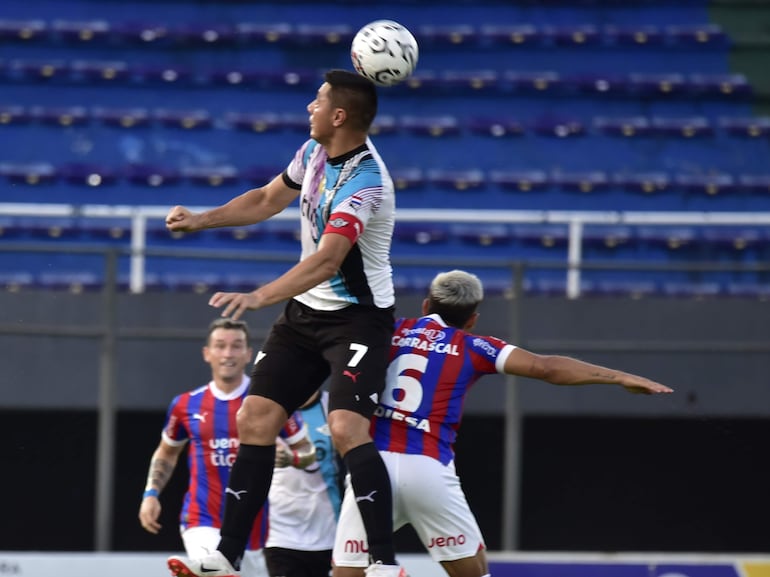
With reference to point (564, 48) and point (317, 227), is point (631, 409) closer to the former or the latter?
point (317, 227)

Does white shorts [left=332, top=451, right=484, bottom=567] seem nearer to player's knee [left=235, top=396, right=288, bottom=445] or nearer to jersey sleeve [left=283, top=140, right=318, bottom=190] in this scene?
player's knee [left=235, top=396, right=288, bottom=445]

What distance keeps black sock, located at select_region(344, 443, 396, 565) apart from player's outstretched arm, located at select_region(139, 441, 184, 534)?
2.15 m

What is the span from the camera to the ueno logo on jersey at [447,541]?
17.0ft

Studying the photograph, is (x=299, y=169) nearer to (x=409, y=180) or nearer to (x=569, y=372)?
(x=569, y=372)

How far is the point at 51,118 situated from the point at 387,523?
24.4ft

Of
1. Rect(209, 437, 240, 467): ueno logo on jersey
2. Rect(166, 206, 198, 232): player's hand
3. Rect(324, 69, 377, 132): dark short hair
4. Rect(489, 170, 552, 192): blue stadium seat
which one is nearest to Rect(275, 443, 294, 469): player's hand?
Rect(209, 437, 240, 467): ueno logo on jersey

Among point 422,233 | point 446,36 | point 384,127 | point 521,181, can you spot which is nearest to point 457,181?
point 521,181

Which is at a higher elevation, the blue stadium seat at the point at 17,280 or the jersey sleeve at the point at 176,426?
the blue stadium seat at the point at 17,280

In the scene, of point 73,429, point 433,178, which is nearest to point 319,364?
point 73,429

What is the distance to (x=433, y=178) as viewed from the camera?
35.9 ft

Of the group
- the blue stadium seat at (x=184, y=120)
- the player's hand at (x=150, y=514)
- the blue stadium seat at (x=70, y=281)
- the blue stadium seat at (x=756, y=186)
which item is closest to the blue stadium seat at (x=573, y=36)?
the blue stadium seat at (x=756, y=186)

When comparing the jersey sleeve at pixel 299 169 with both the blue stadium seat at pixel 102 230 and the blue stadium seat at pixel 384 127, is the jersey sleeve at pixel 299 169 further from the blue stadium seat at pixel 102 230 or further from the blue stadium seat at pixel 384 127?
the blue stadium seat at pixel 384 127

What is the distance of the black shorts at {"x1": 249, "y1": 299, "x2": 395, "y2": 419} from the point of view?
488 centimetres

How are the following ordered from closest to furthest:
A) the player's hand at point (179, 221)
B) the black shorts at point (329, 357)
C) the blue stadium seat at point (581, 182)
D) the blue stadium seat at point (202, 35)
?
the black shorts at point (329, 357) < the player's hand at point (179, 221) < the blue stadium seat at point (581, 182) < the blue stadium seat at point (202, 35)
